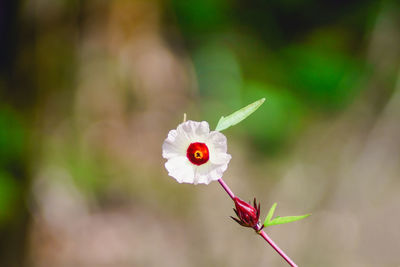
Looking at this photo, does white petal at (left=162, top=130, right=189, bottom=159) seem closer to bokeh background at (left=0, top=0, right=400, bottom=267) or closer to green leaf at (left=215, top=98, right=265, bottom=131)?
green leaf at (left=215, top=98, right=265, bottom=131)

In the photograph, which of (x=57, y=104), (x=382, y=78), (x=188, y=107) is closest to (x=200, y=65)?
(x=188, y=107)

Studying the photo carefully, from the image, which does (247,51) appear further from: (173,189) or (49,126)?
(49,126)

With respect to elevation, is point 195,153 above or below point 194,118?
below

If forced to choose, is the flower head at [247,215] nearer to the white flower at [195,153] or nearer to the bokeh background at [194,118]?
the white flower at [195,153]

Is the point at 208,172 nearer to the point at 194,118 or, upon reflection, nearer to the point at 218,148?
the point at 218,148

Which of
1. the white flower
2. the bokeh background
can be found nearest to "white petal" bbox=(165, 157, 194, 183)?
the white flower

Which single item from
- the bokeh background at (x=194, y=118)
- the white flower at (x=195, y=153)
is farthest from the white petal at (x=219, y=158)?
the bokeh background at (x=194, y=118)

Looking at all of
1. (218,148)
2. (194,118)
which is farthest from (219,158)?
(194,118)

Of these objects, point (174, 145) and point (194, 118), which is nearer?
point (174, 145)
